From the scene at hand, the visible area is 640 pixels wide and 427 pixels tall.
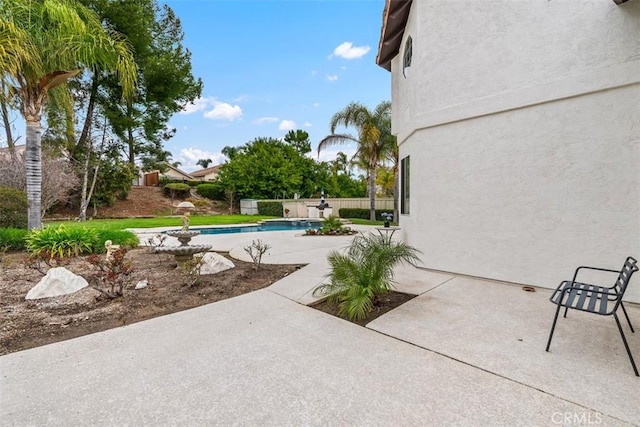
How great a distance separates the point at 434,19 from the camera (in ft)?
18.5

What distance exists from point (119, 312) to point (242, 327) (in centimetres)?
190

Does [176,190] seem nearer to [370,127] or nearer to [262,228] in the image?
[262,228]

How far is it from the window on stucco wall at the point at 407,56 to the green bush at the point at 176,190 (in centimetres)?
2735

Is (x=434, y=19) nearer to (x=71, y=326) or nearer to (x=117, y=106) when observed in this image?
(x=71, y=326)

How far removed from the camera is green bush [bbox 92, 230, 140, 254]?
26.1 ft

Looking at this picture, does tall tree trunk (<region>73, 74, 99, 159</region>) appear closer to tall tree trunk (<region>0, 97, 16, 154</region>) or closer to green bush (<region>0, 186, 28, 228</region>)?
tall tree trunk (<region>0, 97, 16, 154</region>)

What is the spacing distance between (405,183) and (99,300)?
6.47 metres

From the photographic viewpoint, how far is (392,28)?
7.30 m

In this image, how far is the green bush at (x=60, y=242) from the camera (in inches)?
283

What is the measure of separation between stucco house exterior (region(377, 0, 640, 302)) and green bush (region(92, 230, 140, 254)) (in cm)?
827

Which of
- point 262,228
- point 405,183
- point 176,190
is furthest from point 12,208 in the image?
point 176,190

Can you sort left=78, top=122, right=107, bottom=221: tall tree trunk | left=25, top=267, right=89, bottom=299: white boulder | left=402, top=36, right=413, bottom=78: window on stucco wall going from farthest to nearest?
left=78, top=122, right=107, bottom=221: tall tree trunk, left=402, top=36, right=413, bottom=78: window on stucco wall, left=25, top=267, right=89, bottom=299: white boulder

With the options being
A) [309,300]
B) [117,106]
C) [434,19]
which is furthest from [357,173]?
[309,300]

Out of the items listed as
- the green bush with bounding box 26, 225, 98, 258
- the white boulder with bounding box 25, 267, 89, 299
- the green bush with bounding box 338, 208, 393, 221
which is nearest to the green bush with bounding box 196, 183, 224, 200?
the green bush with bounding box 338, 208, 393, 221
